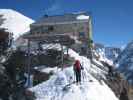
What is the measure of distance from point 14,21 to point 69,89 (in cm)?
6529

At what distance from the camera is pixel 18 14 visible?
3794 inches

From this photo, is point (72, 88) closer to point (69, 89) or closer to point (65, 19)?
point (69, 89)

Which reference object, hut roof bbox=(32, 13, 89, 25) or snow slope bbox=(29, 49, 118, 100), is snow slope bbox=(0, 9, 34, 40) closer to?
hut roof bbox=(32, 13, 89, 25)

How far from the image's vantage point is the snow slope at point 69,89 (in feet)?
92.2

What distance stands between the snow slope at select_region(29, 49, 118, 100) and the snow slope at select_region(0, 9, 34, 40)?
167 ft

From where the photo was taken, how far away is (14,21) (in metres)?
91.2

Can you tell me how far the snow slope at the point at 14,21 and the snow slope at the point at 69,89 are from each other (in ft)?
167

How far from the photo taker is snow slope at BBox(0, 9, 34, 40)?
8455 centimetres

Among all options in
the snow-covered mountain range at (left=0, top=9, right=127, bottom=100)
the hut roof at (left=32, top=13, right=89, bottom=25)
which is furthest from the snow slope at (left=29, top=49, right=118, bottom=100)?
the hut roof at (left=32, top=13, right=89, bottom=25)

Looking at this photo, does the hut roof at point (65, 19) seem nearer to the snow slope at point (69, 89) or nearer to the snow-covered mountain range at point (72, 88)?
the snow-covered mountain range at point (72, 88)

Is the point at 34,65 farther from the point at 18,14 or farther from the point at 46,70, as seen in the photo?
the point at 18,14

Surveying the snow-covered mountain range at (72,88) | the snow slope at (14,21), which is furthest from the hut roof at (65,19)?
the snow slope at (14,21)

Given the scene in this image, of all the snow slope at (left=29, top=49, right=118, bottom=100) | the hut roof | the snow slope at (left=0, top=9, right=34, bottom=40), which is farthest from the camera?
the snow slope at (left=0, top=9, right=34, bottom=40)

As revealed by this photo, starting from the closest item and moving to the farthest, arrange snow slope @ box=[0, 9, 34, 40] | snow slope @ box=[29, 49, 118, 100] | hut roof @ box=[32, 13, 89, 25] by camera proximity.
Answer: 1. snow slope @ box=[29, 49, 118, 100]
2. hut roof @ box=[32, 13, 89, 25]
3. snow slope @ box=[0, 9, 34, 40]
